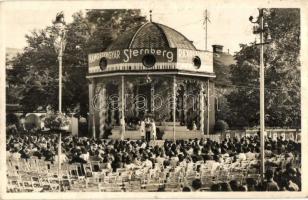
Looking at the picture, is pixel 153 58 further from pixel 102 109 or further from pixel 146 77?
pixel 102 109

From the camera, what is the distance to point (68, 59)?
25.1m

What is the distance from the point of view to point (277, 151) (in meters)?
24.0

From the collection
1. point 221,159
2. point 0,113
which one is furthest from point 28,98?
point 221,159

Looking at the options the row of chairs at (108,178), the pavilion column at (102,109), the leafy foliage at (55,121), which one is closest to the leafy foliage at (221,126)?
the row of chairs at (108,178)

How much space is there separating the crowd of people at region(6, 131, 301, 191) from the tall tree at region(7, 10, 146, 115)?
1536 mm

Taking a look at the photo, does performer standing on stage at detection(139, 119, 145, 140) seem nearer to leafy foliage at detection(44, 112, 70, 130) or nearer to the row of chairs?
the row of chairs

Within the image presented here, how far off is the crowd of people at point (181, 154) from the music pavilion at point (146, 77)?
193 cm

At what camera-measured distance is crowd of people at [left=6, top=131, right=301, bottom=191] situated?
22516 mm

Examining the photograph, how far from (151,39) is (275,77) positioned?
541 centimetres

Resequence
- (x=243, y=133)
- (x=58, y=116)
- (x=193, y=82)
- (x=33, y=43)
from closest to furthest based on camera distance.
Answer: (x=58, y=116)
(x=33, y=43)
(x=243, y=133)
(x=193, y=82)

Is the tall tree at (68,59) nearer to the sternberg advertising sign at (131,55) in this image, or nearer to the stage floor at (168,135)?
the sternberg advertising sign at (131,55)

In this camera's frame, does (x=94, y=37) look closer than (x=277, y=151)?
No
